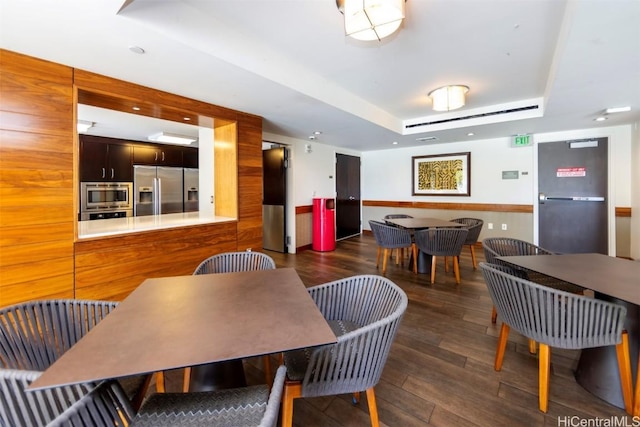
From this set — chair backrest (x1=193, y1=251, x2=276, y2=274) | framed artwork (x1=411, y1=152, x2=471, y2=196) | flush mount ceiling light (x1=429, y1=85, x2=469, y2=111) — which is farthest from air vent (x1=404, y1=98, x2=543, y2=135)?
chair backrest (x1=193, y1=251, x2=276, y2=274)

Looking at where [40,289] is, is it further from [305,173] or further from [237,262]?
[305,173]

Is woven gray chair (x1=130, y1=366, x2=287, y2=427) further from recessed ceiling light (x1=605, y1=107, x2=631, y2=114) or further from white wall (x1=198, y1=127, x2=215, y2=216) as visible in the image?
recessed ceiling light (x1=605, y1=107, x2=631, y2=114)

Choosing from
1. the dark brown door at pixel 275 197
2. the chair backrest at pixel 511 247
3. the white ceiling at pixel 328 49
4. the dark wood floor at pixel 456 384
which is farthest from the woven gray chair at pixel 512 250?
the dark brown door at pixel 275 197

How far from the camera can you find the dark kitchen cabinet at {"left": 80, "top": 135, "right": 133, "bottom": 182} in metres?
5.17

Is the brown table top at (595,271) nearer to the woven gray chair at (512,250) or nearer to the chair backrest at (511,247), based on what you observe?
the woven gray chair at (512,250)

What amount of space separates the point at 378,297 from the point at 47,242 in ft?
7.95

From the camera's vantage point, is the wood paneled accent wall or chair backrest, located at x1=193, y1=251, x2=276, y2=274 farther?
chair backrest, located at x1=193, y1=251, x2=276, y2=274

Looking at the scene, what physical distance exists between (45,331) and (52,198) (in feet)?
4.14

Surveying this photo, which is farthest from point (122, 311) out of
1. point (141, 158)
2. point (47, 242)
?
point (141, 158)

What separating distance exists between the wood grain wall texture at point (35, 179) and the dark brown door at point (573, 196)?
686 centimetres

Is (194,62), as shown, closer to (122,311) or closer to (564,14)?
(122,311)

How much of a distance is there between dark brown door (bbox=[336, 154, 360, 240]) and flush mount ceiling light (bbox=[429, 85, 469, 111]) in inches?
132

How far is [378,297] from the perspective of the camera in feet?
5.03

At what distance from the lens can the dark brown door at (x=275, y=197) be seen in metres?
5.46
